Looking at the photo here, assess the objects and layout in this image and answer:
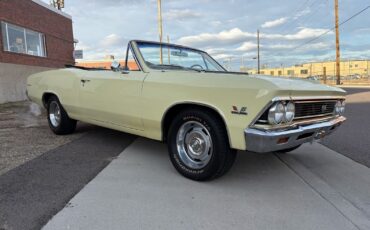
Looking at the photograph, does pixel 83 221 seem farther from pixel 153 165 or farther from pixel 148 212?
pixel 153 165

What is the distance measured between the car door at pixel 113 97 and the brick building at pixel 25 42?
10.5 meters

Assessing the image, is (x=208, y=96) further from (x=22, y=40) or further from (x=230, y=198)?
(x=22, y=40)

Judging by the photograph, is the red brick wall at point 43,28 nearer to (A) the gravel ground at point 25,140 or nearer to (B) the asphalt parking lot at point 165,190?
(A) the gravel ground at point 25,140

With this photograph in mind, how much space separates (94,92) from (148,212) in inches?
105

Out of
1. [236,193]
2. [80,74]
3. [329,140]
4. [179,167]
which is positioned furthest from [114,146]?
[329,140]

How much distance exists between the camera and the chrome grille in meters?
3.64

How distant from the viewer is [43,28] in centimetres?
1736

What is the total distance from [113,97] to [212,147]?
1.84 meters

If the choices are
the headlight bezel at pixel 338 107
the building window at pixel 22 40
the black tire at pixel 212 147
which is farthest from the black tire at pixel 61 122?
the building window at pixel 22 40

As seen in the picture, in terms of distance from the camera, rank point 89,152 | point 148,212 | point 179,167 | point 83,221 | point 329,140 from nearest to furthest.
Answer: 1. point 83,221
2. point 148,212
3. point 179,167
4. point 89,152
5. point 329,140

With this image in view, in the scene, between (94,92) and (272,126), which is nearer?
(272,126)

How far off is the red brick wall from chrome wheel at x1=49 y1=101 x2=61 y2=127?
9.16 m

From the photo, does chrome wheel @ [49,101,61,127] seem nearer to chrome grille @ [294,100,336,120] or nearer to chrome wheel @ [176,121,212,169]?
chrome wheel @ [176,121,212,169]

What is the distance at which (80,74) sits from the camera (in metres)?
5.58
